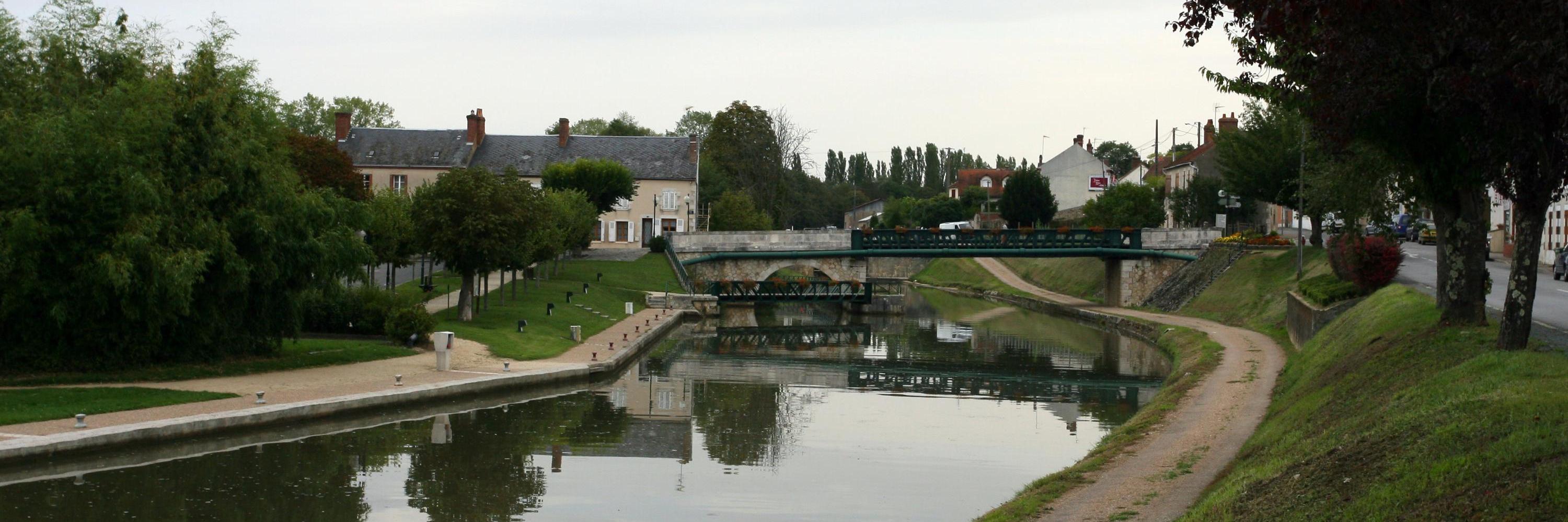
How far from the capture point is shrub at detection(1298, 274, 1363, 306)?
3134cm

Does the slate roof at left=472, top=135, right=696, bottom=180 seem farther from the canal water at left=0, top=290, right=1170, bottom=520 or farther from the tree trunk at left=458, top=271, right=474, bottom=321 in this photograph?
the canal water at left=0, top=290, right=1170, bottom=520

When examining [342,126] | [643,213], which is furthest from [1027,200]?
[342,126]

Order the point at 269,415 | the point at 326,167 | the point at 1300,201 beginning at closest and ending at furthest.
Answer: the point at 269,415 → the point at 1300,201 → the point at 326,167

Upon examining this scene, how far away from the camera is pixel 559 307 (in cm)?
4297

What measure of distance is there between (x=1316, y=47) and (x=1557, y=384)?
16.1 feet

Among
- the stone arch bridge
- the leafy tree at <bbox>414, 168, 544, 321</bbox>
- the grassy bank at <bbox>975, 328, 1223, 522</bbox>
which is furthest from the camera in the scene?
the stone arch bridge

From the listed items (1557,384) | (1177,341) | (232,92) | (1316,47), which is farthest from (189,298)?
(1177,341)

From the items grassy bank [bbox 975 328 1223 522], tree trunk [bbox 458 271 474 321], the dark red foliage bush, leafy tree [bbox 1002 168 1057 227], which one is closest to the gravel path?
grassy bank [bbox 975 328 1223 522]

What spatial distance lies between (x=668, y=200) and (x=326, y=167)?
2690cm

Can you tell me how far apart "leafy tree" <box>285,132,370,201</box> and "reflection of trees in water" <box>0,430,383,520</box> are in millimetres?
31796

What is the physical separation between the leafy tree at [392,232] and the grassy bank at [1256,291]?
24.4 m

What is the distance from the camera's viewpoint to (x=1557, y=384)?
11867 mm

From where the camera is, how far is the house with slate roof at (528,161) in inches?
2911

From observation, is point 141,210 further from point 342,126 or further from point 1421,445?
point 342,126
